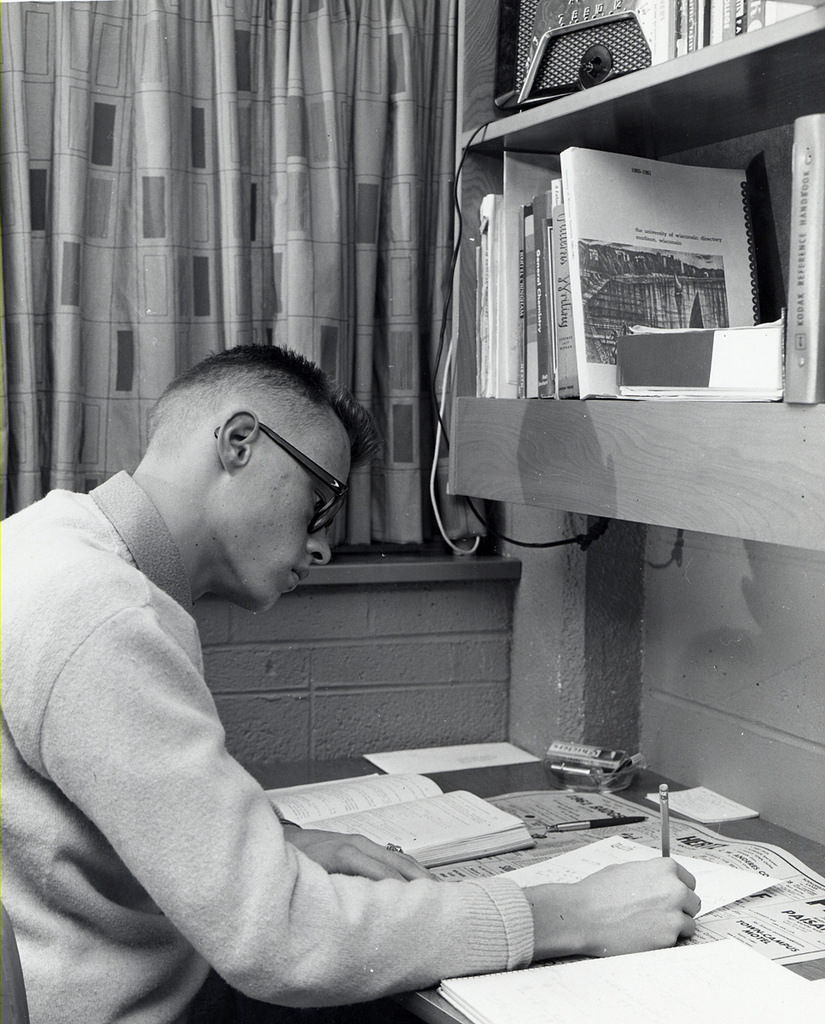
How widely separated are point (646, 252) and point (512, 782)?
0.86 meters

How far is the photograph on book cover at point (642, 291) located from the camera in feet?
5.18

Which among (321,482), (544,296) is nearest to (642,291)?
(544,296)

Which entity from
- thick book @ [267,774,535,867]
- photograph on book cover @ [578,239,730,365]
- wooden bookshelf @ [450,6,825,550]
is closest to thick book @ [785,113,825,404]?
wooden bookshelf @ [450,6,825,550]

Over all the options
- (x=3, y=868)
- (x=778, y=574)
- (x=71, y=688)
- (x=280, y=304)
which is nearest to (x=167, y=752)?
(x=71, y=688)

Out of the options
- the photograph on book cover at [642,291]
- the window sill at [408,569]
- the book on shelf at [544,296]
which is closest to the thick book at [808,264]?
the photograph on book cover at [642,291]

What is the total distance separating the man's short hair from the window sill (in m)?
0.65

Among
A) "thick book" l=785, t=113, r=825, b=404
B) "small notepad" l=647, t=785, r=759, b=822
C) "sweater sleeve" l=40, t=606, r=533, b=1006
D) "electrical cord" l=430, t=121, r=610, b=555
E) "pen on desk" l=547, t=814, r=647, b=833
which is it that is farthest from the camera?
"electrical cord" l=430, t=121, r=610, b=555

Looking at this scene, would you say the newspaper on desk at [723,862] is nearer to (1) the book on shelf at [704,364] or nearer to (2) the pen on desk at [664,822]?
(2) the pen on desk at [664,822]

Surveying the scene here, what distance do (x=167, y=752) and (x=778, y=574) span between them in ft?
3.40

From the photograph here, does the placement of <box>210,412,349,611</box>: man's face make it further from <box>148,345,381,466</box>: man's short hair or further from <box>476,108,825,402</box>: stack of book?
<box>476,108,825,402</box>: stack of book

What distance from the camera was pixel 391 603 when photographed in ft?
7.07

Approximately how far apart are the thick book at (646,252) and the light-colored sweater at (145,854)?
2.27ft

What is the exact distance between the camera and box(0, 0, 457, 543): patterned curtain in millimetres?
1968

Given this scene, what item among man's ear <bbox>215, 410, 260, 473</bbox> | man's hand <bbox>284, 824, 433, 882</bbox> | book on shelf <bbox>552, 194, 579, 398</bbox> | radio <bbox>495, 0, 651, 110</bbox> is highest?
radio <bbox>495, 0, 651, 110</bbox>
